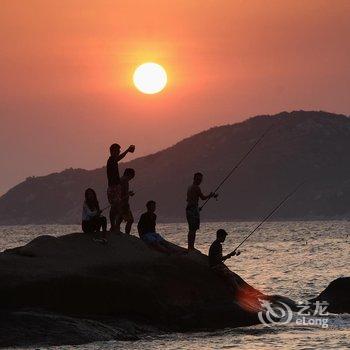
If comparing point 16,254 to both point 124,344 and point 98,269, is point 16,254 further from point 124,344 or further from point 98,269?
point 124,344

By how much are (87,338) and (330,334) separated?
6.83 metres

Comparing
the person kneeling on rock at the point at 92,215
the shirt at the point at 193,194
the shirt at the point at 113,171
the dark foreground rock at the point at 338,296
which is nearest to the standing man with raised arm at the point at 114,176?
the shirt at the point at 113,171

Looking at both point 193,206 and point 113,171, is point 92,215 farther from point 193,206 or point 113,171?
point 193,206

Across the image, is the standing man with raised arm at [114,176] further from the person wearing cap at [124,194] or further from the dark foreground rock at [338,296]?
the dark foreground rock at [338,296]

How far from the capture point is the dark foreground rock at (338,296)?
30.7 meters

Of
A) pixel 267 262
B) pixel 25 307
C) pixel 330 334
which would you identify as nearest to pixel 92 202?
pixel 25 307

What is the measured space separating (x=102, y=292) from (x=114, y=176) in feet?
10.3

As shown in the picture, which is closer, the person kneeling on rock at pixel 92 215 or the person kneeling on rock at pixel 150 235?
the person kneeling on rock at pixel 92 215

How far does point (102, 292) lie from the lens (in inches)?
948

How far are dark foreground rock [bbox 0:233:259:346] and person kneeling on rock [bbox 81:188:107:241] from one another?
1.01 feet

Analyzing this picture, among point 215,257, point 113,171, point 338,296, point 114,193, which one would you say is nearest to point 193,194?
point 215,257

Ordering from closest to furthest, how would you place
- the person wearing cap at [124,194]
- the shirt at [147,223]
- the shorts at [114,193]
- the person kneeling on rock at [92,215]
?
the person kneeling on rock at [92,215], the shorts at [114,193], the person wearing cap at [124,194], the shirt at [147,223]

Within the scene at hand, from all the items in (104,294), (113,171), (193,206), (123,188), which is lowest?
(104,294)

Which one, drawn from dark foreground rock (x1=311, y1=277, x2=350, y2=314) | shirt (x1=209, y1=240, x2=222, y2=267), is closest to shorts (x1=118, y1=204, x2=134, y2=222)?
shirt (x1=209, y1=240, x2=222, y2=267)
